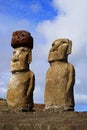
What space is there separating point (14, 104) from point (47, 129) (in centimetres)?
266

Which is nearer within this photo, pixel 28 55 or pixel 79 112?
pixel 79 112

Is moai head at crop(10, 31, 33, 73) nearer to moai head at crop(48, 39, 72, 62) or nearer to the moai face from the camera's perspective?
the moai face

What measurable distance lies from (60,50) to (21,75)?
1519 mm

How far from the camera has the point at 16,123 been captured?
1284 cm

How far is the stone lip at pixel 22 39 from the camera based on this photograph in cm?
1529

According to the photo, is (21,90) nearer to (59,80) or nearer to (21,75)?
(21,75)

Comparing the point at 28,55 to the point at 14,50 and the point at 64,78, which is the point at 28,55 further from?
the point at 64,78

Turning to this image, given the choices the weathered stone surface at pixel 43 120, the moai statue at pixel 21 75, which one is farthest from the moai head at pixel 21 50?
the weathered stone surface at pixel 43 120

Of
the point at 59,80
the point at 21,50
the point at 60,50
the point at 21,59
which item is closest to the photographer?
the point at 59,80

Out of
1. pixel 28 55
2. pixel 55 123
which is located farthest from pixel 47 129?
pixel 28 55

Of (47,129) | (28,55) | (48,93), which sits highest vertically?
(28,55)

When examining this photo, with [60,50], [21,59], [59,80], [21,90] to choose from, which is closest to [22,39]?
[21,59]

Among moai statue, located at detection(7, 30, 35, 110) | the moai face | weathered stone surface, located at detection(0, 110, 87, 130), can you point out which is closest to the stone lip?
moai statue, located at detection(7, 30, 35, 110)

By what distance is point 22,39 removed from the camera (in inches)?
600
